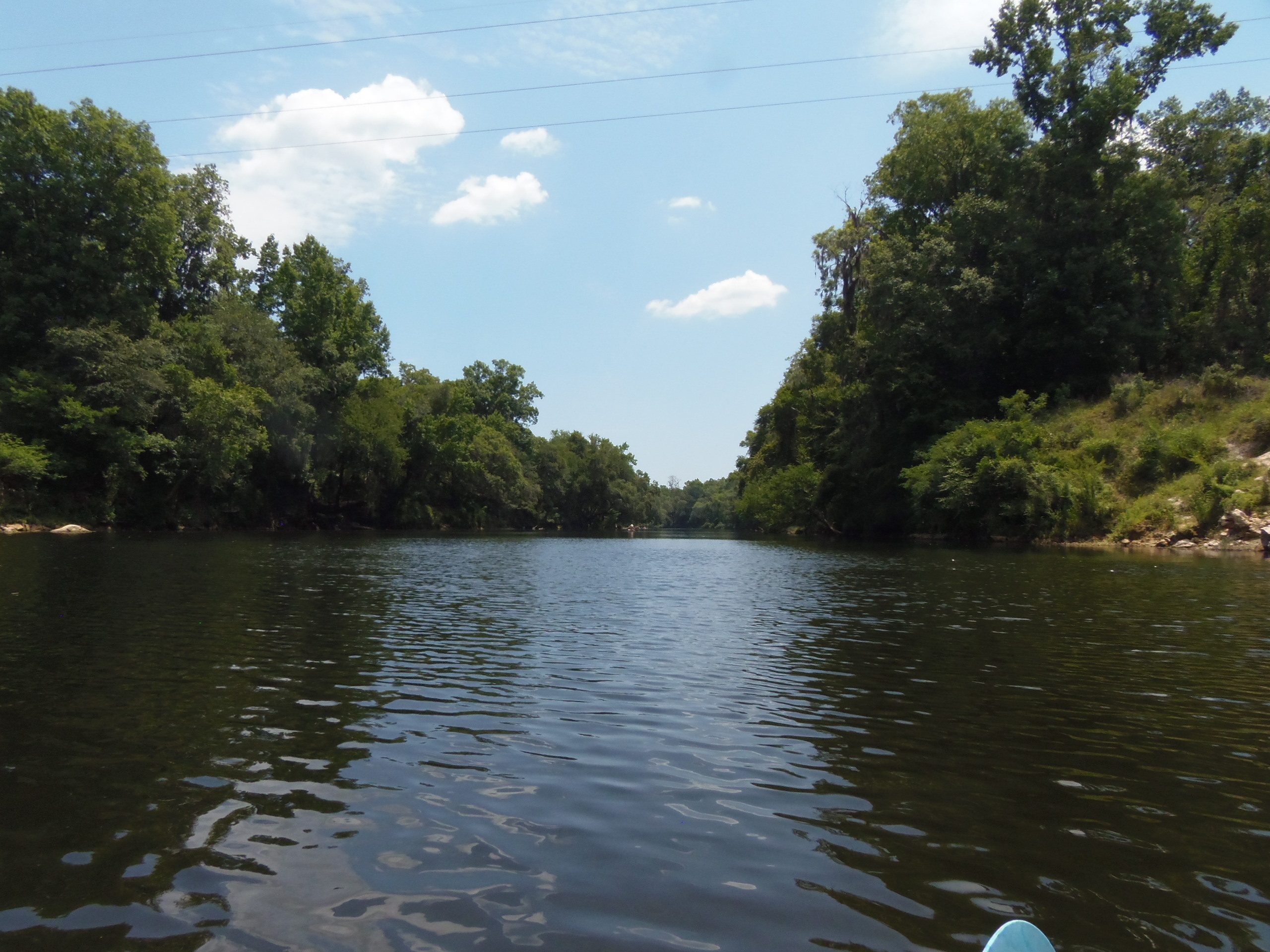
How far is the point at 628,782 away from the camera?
5.96 metres

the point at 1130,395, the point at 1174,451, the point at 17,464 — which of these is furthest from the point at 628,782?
the point at 17,464

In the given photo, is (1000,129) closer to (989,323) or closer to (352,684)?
(989,323)

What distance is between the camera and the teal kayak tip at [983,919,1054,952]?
3049 mm

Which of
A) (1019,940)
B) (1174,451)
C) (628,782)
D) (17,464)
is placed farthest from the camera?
(17,464)

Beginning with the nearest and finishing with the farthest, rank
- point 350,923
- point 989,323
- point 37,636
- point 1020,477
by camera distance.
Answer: point 350,923 < point 37,636 < point 1020,477 < point 989,323

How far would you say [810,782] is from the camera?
602 cm

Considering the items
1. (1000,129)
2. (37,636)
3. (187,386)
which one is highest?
(1000,129)

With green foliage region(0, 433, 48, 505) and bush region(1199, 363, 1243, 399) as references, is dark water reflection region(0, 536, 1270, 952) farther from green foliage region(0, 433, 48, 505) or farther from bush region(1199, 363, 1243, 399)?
Answer: green foliage region(0, 433, 48, 505)

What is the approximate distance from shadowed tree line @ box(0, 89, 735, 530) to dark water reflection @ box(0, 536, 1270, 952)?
38768 mm

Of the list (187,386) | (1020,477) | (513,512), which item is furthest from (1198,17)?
(513,512)

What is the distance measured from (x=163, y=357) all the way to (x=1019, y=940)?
181ft

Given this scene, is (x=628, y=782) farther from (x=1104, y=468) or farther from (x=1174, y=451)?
(x=1104, y=468)

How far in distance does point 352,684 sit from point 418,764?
3.22m

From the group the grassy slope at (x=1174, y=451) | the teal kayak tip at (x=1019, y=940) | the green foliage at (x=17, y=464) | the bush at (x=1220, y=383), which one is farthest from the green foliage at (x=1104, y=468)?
the green foliage at (x=17, y=464)
